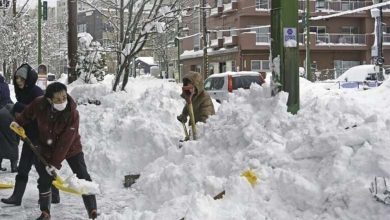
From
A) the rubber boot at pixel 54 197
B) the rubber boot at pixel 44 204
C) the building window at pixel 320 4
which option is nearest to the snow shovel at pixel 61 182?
the rubber boot at pixel 44 204

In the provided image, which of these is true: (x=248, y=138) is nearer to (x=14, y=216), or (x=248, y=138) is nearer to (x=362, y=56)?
(x=14, y=216)

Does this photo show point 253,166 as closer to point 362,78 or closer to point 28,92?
point 28,92

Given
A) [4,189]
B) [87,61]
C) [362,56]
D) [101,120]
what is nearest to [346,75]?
[362,56]

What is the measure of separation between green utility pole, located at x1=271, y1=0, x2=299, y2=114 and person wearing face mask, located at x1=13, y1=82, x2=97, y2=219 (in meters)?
2.27

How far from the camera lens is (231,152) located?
5898 millimetres

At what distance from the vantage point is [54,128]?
5.53m

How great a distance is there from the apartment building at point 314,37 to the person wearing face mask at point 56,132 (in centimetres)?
3606

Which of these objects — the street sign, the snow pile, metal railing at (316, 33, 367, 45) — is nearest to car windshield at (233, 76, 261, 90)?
the snow pile

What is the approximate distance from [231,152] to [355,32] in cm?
4070

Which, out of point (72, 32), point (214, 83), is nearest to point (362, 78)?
point (214, 83)

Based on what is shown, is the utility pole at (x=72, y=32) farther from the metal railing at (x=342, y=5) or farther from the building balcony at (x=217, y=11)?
the metal railing at (x=342, y=5)

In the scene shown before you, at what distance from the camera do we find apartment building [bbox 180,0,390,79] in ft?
137

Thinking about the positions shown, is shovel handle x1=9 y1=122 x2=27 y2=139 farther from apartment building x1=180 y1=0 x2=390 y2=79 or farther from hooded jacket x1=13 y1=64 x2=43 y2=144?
apartment building x1=180 y1=0 x2=390 y2=79

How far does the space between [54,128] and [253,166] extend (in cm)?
193
